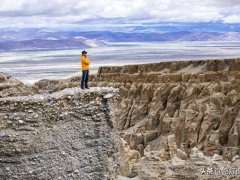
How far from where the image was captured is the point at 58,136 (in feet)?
55.4

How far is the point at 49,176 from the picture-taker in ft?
55.0

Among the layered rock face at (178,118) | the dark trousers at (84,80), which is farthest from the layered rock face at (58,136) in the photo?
the layered rock face at (178,118)

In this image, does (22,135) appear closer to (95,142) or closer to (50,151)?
(50,151)

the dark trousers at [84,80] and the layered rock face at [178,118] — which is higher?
the dark trousers at [84,80]

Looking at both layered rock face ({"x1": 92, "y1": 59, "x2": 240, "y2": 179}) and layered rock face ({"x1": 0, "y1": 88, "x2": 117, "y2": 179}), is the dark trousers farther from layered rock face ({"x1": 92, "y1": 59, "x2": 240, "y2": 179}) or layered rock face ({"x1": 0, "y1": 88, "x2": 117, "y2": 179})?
layered rock face ({"x1": 92, "y1": 59, "x2": 240, "y2": 179})

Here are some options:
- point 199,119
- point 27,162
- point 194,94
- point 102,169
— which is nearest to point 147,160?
point 102,169

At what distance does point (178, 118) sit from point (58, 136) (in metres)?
33.2

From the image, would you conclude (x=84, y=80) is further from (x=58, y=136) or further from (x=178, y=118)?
(x=178, y=118)

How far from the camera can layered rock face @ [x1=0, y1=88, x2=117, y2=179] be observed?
16156 mm

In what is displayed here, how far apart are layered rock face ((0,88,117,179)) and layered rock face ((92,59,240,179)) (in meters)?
7.79

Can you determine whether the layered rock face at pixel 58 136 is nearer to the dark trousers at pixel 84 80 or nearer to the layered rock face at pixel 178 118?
the dark trousers at pixel 84 80

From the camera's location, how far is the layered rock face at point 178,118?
25.6 m

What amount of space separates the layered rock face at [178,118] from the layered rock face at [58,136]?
307 inches

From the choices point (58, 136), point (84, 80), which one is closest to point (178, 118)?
point (84, 80)
